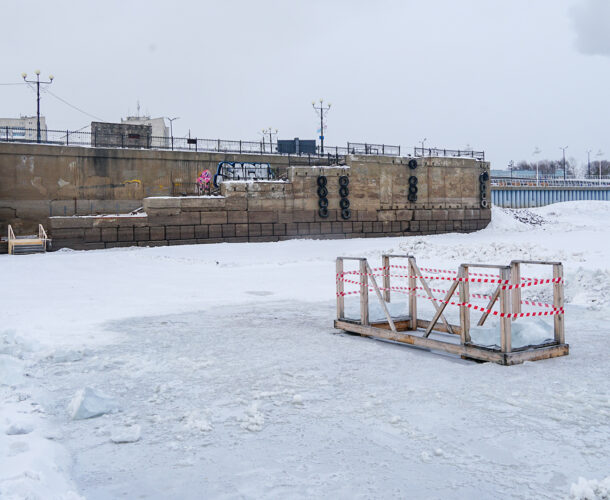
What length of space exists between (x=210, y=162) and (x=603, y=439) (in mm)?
29552

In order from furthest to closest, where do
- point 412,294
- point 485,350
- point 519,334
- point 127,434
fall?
point 412,294 → point 519,334 → point 485,350 → point 127,434

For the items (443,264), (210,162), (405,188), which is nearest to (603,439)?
(443,264)

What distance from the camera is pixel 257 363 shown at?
7738 millimetres

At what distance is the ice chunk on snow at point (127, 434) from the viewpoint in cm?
504

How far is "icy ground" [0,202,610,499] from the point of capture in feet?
13.8

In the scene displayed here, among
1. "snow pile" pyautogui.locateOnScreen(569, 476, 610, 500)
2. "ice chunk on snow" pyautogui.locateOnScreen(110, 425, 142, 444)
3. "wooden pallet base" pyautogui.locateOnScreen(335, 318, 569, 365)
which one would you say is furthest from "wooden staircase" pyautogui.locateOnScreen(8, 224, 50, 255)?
"snow pile" pyautogui.locateOnScreen(569, 476, 610, 500)

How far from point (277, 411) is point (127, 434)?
4.74 feet

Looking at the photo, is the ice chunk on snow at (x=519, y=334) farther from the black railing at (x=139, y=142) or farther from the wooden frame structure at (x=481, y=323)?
the black railing at (x=139, y=142)

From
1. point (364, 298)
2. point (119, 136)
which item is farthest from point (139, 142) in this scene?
point (364, 298)

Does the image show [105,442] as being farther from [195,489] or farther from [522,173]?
[522,173]

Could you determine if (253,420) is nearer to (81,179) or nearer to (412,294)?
(412,294)

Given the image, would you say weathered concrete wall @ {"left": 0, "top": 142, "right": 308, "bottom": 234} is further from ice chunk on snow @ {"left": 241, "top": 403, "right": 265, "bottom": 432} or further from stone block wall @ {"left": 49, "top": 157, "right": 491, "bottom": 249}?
ice chunk on snow @ {"left": 241, "top": 403, "right": 265, "bottom": 432}

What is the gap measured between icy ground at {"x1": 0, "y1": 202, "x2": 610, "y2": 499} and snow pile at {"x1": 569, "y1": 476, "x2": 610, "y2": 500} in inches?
0.5

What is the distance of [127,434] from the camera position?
201 inches
